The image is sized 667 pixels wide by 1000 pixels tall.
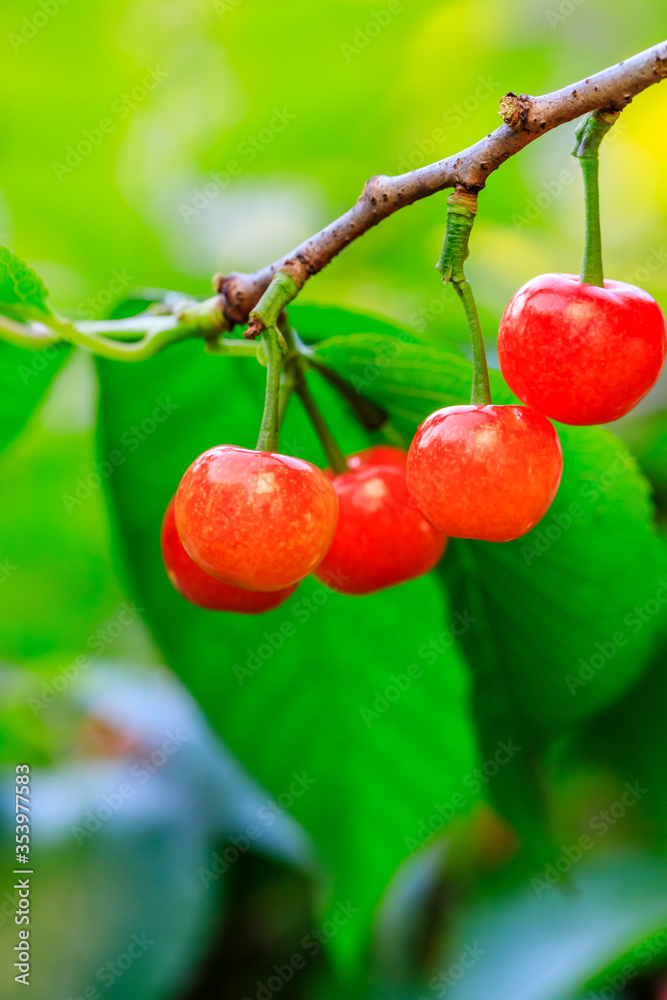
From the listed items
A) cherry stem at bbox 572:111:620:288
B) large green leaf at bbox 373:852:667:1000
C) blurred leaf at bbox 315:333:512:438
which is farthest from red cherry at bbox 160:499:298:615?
large green leaf at bbox 373:852:667:1000

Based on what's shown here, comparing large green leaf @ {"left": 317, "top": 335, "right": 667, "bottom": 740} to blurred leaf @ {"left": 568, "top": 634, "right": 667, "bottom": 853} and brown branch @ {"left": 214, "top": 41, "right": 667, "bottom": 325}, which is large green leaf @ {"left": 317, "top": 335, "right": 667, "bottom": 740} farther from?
blurred leaf @ {"left": 568, "top": 634, "right": 667, "bottom": 853}

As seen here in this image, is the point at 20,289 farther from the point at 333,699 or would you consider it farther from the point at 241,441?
the point at 333,699

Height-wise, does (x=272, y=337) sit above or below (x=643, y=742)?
above

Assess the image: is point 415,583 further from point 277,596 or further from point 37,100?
point 37,100

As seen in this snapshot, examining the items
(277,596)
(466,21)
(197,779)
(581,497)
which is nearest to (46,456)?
(197,779)

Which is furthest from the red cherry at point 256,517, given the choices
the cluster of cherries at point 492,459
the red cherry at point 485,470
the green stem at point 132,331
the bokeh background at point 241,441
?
the bokeh background at point 241,441

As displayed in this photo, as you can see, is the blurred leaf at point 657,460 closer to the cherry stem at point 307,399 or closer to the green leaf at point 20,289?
the cherry stem at point 307,399

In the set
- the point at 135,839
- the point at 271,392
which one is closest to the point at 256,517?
the point at 271,392
